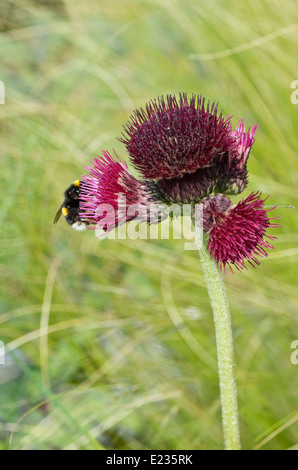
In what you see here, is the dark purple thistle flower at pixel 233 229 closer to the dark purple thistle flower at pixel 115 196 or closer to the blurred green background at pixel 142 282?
the dark purple thistle flower at pixel 115 196

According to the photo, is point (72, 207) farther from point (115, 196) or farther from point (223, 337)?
point (223, 337)

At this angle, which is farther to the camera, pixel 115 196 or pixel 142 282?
pixel 142 282

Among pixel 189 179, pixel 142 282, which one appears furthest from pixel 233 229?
pixel 142 282

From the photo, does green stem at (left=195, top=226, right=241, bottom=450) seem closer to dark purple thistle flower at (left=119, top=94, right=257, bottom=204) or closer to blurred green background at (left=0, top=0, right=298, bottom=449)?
dark purple thistle flower at (left=119, top=94, right=257, bottom=204)

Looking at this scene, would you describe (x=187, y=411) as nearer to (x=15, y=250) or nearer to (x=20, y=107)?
(x=15, y=250)

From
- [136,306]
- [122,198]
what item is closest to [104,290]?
[136,306]
